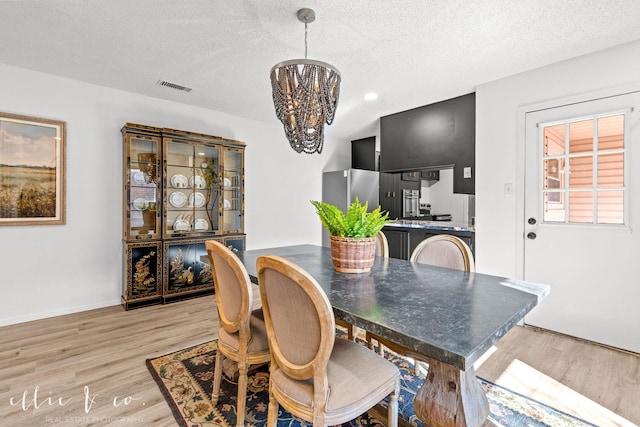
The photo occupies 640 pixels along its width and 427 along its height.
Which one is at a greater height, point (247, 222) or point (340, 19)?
point (340, 19)

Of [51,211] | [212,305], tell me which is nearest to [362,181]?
[212,305]

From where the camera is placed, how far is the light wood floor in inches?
65.7

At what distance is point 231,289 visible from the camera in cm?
149

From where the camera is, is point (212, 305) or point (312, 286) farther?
point (212, 305)

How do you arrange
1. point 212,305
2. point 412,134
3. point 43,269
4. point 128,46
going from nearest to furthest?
point 128,46 → point 43,269 → point 212,305 → point 412,134

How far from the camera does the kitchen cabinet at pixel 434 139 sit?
3.46 meters

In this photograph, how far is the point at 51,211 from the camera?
3.01 m

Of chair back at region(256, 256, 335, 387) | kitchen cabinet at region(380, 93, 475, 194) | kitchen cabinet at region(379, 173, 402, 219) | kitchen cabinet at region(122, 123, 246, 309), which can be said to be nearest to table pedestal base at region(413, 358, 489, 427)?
chair back at region(256, 256, 335, 387)

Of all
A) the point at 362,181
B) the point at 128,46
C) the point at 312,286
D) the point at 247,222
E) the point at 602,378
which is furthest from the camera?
the point at 362,181

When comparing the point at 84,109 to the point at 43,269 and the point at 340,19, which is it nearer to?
the point at 43,269

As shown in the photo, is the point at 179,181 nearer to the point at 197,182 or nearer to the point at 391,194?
the point at 197,182

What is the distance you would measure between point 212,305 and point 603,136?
13.1 feet

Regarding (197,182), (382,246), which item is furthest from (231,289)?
(197,182)

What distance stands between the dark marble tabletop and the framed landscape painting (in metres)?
2.61
